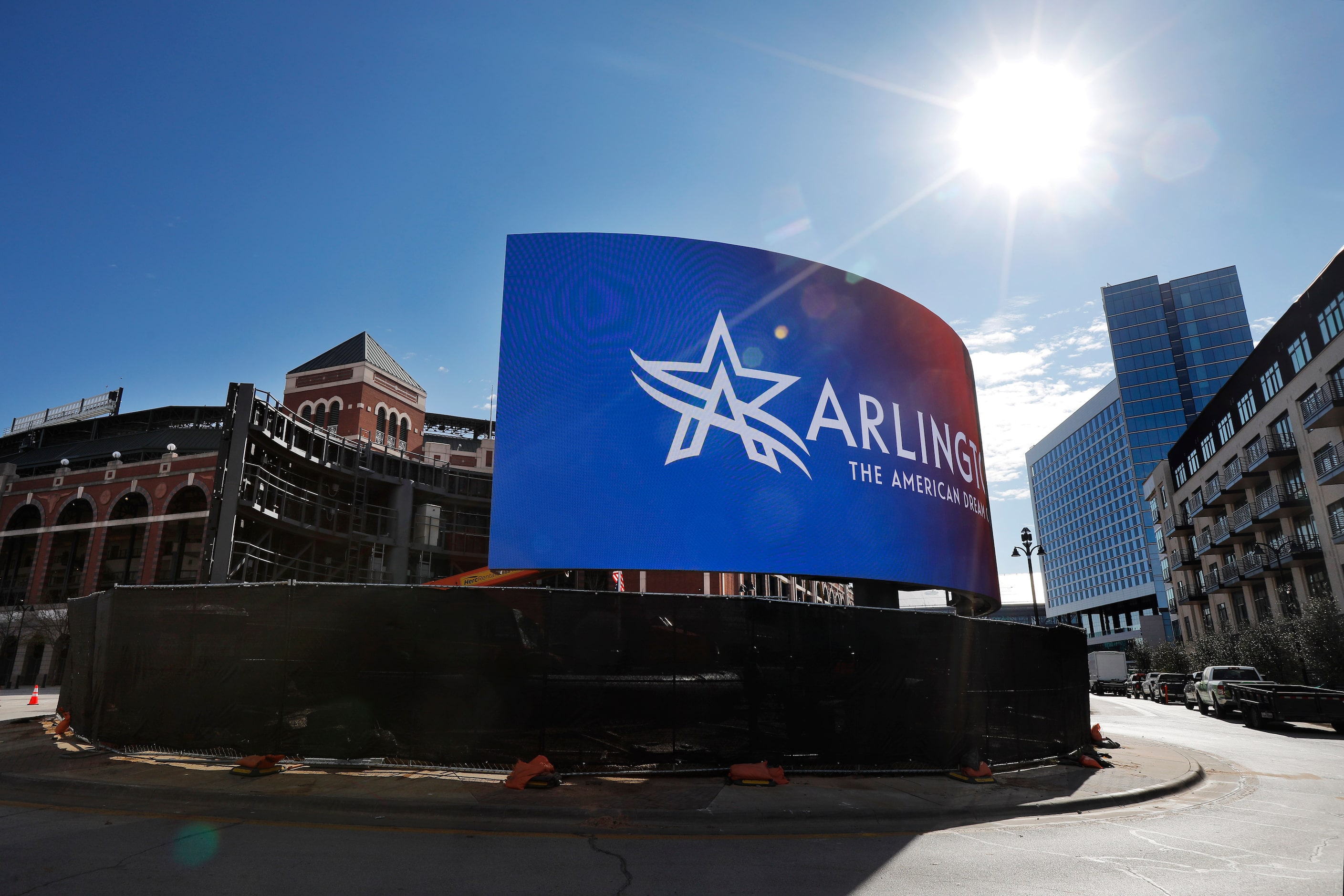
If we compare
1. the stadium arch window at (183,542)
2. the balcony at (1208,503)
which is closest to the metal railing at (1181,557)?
the balcony at (1208,503)

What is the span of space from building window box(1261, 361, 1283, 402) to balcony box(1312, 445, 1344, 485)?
6.77m

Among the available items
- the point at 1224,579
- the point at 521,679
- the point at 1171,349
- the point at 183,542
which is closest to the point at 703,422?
the point at 521,679

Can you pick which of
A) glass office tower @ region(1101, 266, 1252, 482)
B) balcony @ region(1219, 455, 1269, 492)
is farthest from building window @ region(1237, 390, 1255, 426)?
glass office tower @ region(1101, 266, 1252, 482)

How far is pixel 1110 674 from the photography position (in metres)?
56.8

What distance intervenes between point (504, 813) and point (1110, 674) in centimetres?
6191

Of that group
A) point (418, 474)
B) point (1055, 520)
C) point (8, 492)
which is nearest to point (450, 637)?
point (418, 474)

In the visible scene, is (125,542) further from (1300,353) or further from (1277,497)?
(1277,497)

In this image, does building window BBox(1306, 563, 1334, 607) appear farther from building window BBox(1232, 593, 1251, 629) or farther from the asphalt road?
the asphalt road

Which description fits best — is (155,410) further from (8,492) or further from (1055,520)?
(1055,520)

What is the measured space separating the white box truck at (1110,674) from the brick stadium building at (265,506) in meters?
22.9

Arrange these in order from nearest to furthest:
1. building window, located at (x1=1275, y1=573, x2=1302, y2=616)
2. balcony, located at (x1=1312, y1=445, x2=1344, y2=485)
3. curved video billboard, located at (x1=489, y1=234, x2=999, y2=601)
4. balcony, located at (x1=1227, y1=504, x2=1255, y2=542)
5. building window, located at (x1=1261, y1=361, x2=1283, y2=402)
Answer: curved video billboard, located at (x1=489, y1=234, x2=999, y2=601), balcony, located at (x1=1312, y1=445, x2=1344, y2=485), building window, located at (x1=1275, y1=573, x2=1302, y2=616), building window, located at (x1=1261, y1=361, x2=1283, y2=402), balcony, located at (x1=1227, y1=504, x2=1255, y2=542)

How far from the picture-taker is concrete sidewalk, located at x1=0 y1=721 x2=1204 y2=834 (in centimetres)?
766

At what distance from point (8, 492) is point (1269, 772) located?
222ft

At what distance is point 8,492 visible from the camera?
51.0 metres
